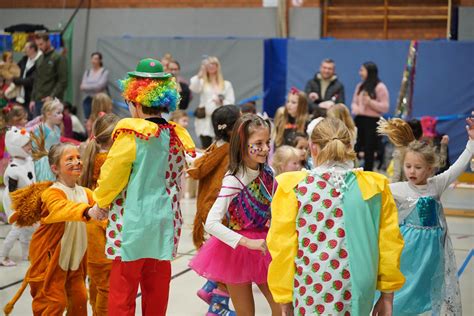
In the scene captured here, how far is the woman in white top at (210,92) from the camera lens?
35.1 feet

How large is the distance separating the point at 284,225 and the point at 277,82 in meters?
10.4

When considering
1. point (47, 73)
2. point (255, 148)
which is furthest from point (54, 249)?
point (47, 73)

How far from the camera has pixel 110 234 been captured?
165 inches

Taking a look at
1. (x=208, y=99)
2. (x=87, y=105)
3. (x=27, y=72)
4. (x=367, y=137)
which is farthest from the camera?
(x=87, y=105)

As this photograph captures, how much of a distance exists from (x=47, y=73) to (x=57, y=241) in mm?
7740

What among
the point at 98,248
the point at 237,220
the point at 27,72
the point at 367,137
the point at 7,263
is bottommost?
the point at 7,263

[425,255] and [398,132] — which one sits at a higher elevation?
[398,132]

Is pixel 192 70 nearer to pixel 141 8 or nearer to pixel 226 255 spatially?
pixel 141 8

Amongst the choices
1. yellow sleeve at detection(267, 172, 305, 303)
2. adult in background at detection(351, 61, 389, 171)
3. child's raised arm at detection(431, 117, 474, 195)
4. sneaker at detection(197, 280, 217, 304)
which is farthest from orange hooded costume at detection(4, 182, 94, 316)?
adult in background at detection(351, 61, 389, 171)

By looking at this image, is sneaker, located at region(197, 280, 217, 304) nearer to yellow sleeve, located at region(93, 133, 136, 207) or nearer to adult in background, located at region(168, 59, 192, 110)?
yellow sleeve, located at region(93, 133, 136, 207)

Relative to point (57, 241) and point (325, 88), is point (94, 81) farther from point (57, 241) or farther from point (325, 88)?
point (57, 241)

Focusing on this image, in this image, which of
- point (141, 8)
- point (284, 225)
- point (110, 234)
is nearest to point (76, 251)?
point (110, 234)

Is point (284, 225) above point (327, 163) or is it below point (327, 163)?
below

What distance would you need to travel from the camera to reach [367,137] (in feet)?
36.9
